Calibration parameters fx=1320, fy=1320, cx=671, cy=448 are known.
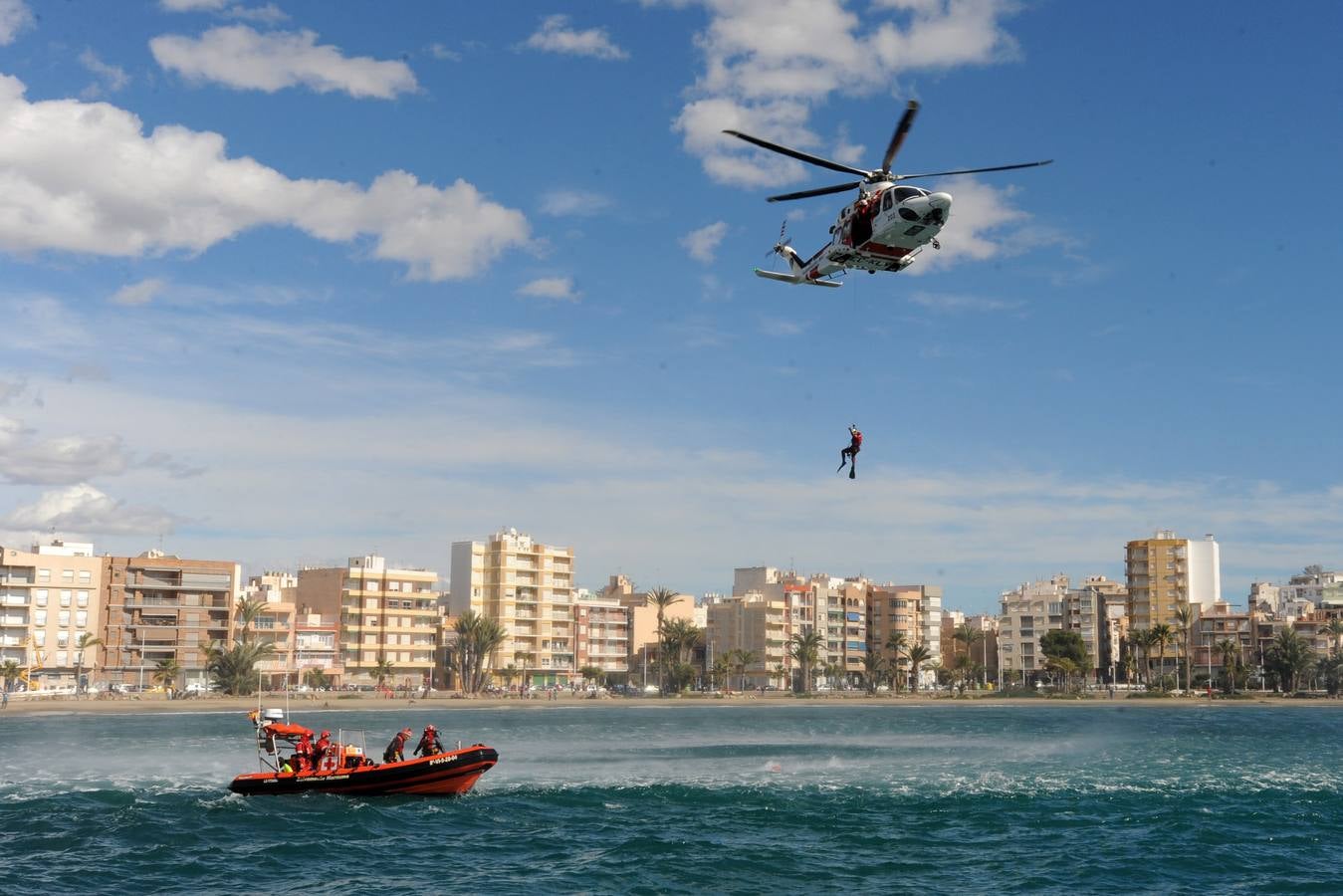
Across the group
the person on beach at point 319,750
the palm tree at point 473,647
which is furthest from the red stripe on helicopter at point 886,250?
Result: the palm tree at point 473,647

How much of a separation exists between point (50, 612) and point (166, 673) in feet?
53.4

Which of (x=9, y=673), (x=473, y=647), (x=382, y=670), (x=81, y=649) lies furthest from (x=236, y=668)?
(x=473, y=647)

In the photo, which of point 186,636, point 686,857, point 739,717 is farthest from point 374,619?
point 686,857

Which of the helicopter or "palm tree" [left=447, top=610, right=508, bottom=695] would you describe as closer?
the helicopter

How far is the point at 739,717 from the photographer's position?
5979 inches

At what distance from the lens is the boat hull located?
59469mm

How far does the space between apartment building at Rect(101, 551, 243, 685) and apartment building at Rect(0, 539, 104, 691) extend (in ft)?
6.22

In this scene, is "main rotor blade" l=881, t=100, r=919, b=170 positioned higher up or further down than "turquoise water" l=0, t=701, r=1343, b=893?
higher up

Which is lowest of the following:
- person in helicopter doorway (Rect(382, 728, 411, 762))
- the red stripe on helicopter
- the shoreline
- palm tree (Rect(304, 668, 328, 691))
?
the shoreline

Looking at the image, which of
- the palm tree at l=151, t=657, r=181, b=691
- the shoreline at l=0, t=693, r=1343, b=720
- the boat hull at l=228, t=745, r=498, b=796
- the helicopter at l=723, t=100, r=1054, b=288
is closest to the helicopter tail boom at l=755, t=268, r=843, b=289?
the helicopter at l=723, t=100, r=1054, b=288

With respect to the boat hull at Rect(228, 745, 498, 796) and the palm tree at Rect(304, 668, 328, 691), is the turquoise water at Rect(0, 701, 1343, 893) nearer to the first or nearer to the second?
the boat hull at Rect(228, 745, 498, 796)

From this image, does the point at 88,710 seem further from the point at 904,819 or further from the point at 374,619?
the point at 904,819

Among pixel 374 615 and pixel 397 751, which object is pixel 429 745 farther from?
pixel 374 615

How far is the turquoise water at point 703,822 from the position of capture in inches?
1766
